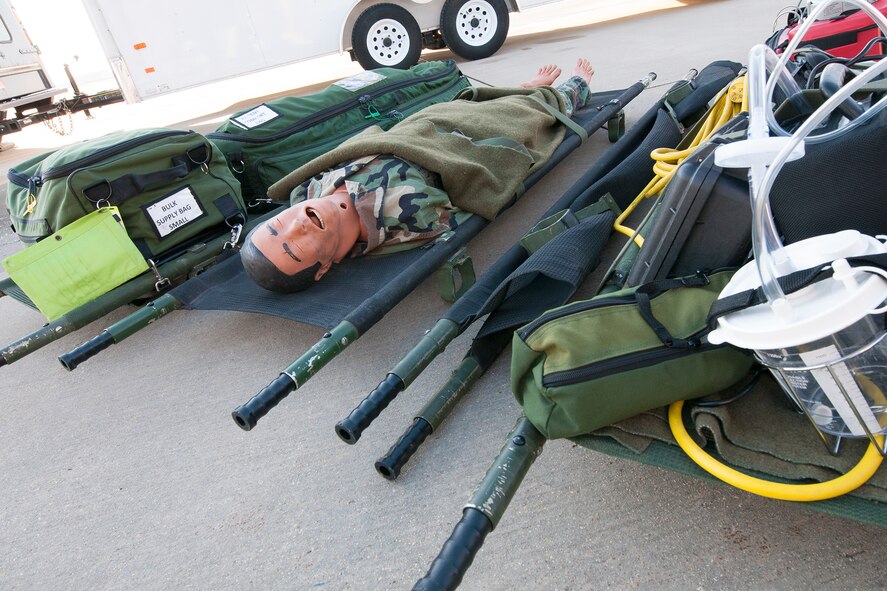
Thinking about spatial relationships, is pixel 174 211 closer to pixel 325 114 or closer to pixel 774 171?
pixel 325 114

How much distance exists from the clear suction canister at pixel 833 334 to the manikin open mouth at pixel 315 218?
1.35 meters

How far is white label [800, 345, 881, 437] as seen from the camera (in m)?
0.85

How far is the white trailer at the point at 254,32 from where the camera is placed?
561 cm

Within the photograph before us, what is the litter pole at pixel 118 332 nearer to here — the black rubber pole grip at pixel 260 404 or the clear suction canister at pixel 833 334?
the black rubber pole grip at pixel 260 404

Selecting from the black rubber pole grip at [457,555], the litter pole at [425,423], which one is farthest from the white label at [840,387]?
the litter pole at [425,423]

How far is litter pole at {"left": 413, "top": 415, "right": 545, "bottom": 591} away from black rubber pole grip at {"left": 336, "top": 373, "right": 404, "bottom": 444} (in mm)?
350

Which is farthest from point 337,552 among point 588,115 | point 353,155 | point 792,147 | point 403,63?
point 403,63

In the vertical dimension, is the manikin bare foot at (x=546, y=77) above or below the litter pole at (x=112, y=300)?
above

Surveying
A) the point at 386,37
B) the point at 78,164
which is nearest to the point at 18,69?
the point at 386,37

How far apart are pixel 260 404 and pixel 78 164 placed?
1.53 m

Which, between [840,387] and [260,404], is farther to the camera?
[260,404]

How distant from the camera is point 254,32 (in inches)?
234

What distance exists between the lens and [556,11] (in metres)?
9.55

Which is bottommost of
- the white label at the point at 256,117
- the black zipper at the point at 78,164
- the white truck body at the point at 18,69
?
Answer: the white label at the point at 256,117
